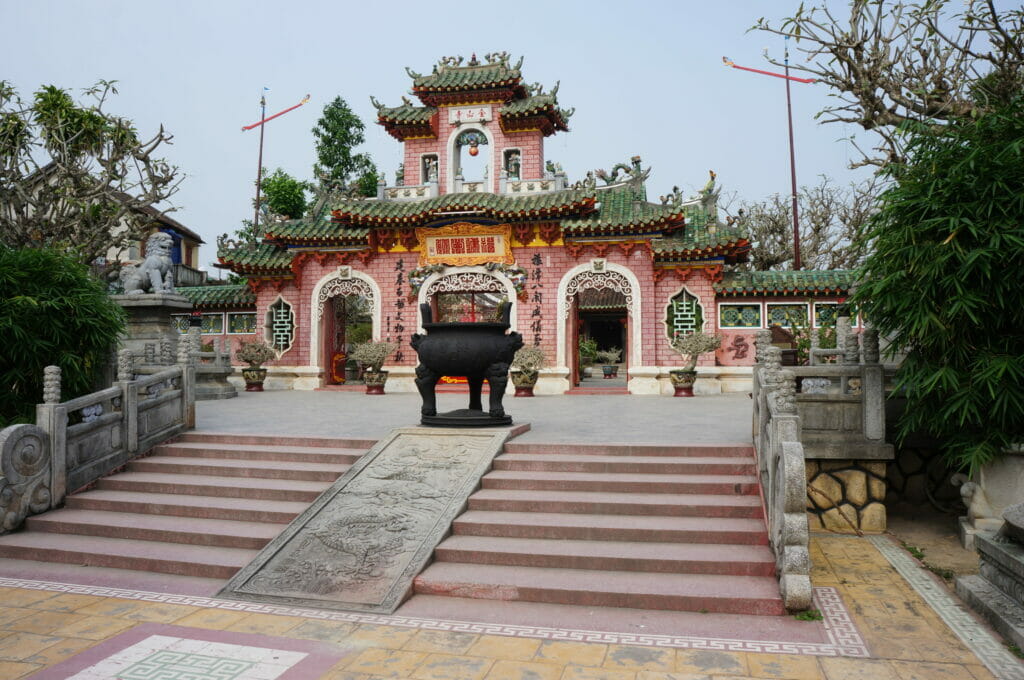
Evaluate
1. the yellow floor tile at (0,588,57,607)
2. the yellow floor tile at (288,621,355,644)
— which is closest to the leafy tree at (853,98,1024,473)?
the yellow floor tile at (288,621,355,644)

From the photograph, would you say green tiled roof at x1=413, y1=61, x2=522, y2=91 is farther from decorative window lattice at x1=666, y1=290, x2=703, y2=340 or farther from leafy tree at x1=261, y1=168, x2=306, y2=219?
leafy tree at x1=261, y1=168, x2=306, y2=219

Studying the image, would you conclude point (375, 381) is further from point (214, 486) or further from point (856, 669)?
point (856, 669)

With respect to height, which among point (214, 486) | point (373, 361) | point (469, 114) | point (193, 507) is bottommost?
point (193, 507)

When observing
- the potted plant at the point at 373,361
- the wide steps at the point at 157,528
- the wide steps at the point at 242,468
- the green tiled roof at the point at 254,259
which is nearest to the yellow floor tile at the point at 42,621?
the wide steps at the point at 157,528

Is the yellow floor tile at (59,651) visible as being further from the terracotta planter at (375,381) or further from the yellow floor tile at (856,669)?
the terracotta planter at (375,381)

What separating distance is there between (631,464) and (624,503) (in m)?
0.73

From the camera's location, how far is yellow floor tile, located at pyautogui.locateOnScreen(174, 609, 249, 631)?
4.12 meters

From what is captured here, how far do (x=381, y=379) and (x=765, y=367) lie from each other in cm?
1070

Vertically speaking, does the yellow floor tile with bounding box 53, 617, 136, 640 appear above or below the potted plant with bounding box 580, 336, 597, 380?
below

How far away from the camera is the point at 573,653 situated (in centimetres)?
368

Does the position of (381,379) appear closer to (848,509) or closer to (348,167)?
(848,509)

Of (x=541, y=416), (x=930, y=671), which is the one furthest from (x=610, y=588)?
(x=541, y=416)

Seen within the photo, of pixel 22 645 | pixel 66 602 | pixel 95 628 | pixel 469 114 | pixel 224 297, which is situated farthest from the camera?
pixel 224 297

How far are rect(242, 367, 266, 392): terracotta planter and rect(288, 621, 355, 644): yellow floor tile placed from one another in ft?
42.3
